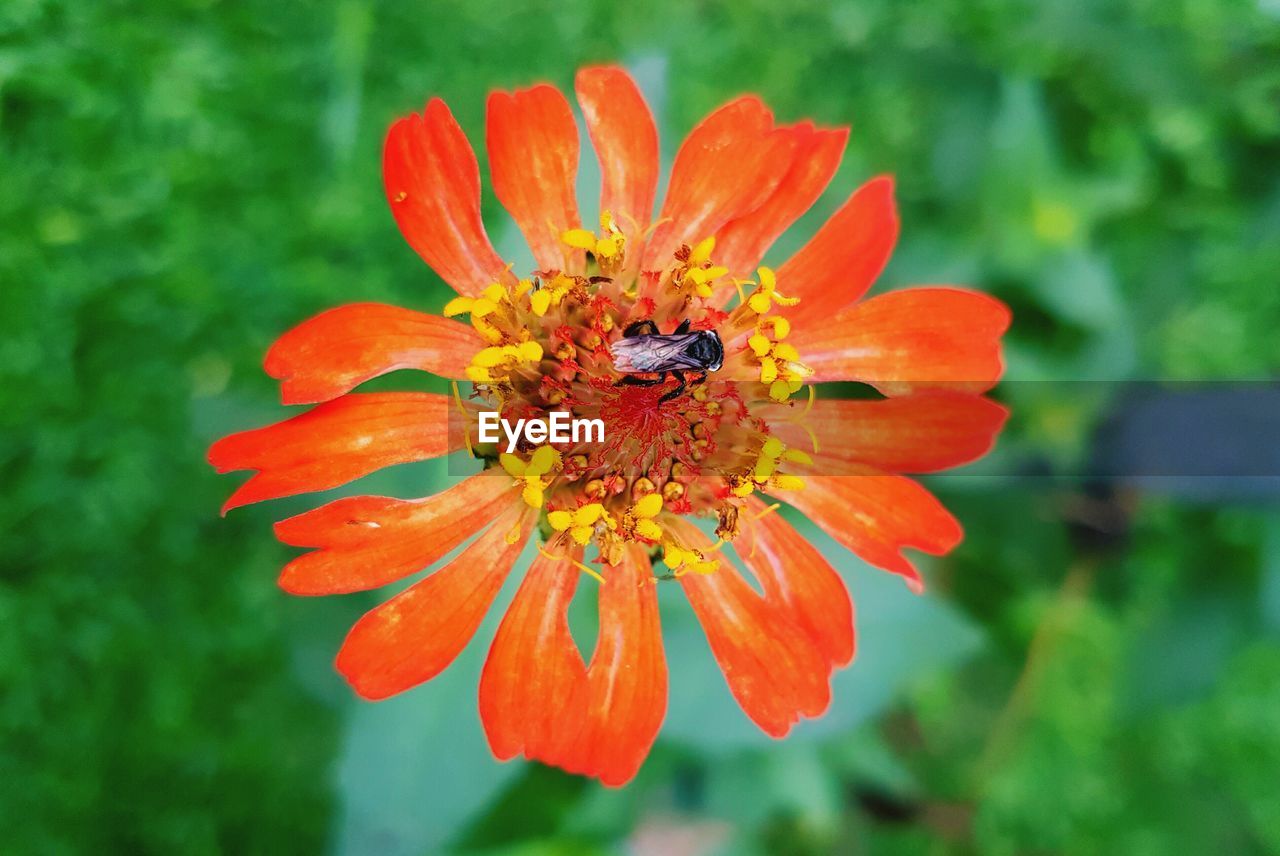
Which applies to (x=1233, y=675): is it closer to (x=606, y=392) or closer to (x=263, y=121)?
(x=606, y=392)

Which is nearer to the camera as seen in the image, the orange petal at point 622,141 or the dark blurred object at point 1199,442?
the orange petal at point 622,141

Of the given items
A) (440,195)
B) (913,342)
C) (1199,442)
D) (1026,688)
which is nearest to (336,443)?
(440,195)

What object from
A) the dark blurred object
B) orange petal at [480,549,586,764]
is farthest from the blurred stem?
orange petal at [480,549,586,764]

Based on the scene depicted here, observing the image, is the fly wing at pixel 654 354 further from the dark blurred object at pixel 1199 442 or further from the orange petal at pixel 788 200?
the dark blurred object at pixel 1199 442

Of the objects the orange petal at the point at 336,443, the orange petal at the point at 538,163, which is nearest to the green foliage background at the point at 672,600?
the orange petal at the point at 538,163

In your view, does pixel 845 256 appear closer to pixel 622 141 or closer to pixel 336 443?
pixel 622 141

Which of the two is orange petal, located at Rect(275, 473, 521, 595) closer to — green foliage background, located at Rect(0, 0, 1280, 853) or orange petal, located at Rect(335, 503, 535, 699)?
orange petal, located at Rect(335, 503, 535, 699)
